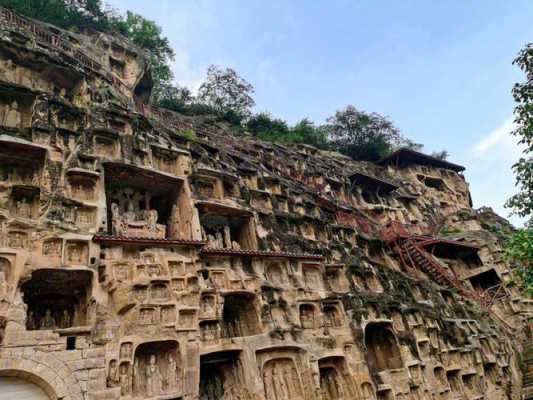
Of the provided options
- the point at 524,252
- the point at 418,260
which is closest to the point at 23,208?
the point at 524,252

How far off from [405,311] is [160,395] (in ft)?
39.4

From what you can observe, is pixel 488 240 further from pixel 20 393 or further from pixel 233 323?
pixel 20 393

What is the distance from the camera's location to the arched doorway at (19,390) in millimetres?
8805

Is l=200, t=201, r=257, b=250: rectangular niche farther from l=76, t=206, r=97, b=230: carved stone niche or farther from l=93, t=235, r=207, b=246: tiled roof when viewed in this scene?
l=76, t=206, r=97, b=230: carved stone niche

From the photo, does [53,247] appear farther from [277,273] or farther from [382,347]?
[382,347]

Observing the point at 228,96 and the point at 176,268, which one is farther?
the point at 228,96

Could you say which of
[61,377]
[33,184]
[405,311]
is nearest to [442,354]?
[405,311]

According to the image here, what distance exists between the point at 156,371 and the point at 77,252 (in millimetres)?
4433

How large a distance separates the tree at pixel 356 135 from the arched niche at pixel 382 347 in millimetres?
28277

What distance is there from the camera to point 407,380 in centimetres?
1523

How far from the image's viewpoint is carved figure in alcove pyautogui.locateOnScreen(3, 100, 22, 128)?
14.7 m

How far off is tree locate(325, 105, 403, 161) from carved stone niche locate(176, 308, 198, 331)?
3350cm

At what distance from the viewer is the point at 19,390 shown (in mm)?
8961

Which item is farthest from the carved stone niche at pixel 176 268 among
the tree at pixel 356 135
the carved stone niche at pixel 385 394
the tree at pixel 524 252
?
the tree at pixel 356 135
